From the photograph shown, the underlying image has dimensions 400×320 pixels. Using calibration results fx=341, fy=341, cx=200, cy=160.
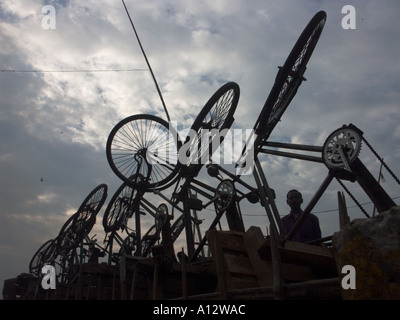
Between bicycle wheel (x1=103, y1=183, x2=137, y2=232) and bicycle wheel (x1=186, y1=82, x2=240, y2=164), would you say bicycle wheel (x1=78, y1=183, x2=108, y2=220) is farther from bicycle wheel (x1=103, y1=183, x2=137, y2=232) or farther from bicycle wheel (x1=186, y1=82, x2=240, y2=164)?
bicycle wheel (x1=186, y1=82, x2=240, y2=164)

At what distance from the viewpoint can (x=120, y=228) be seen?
19219 mm

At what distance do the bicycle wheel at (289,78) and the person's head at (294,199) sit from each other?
2.49 meters

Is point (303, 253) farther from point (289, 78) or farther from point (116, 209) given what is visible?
point (116, 209)

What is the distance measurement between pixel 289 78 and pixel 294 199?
12.0 ft

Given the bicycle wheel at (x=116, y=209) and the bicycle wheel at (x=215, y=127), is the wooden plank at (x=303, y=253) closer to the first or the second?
the bicycle wheel at (x=215, y=127)

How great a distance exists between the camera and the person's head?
847 cm

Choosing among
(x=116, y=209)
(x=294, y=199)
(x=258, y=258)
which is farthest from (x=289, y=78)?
(x=116, y=209)

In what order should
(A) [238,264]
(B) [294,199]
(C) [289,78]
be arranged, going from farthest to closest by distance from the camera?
(C) [289,78] → (B) [294,199] → (A) [238,264]

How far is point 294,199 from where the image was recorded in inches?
333

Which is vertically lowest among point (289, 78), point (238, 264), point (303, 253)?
point (238, 264)

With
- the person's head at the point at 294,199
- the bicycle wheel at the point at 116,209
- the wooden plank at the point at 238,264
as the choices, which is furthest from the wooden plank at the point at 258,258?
the bicycle wheel at the point at 116,209

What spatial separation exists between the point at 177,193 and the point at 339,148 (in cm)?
743
